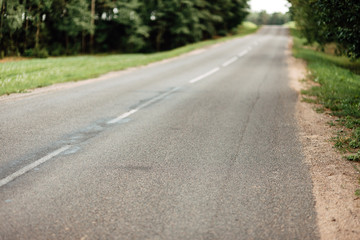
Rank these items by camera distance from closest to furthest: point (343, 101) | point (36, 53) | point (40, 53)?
point (343, 101) < point (40, 53) < point (36, 53)

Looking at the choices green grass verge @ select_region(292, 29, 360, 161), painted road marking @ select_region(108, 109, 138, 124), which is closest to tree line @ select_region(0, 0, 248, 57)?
painted road marking @ select_region(108, 109, 138, 124)

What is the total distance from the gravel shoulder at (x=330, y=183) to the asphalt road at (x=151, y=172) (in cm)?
14

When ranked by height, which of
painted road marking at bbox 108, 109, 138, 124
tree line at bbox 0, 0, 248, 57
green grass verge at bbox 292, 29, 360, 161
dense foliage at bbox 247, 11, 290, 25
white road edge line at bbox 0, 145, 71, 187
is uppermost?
dense foliage at bbox 247, 11, 290, 25

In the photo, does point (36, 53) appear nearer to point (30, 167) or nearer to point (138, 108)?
point (138, 108)

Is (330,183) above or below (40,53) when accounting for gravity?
below

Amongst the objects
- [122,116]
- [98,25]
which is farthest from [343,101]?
[98,25]

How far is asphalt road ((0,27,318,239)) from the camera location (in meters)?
3.10

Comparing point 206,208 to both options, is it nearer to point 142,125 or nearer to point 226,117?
point 142,125

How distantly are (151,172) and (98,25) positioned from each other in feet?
137

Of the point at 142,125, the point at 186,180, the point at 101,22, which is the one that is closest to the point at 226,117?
the point at 142,125

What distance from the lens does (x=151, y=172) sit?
4.27 meters

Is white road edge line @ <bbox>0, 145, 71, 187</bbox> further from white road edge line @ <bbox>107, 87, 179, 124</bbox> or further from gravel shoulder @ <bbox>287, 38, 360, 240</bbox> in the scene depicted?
gravel shoulder @ <bbox>287, 38, 360, 240</bbox>

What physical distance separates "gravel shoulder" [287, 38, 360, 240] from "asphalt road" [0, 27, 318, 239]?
0.46 feet

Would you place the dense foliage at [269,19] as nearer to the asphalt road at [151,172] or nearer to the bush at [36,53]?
the bush at [36,53]
